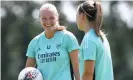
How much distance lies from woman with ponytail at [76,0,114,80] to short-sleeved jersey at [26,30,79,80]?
120 centimetres

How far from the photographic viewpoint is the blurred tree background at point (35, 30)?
1750 inches

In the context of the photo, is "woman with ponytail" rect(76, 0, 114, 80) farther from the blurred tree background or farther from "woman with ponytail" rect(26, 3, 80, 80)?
the blurred tree background

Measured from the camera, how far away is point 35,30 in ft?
157

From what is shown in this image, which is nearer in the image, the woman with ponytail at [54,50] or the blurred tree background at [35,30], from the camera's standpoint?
the woman with ponytail at [54,50]

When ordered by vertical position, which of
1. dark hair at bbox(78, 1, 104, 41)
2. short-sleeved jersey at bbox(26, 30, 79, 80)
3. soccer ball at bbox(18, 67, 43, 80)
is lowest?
soccer ball at bbox(18, 67, 43, 80)

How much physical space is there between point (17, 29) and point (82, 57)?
41227 millimetres

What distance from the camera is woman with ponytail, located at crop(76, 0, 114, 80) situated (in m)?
7.70

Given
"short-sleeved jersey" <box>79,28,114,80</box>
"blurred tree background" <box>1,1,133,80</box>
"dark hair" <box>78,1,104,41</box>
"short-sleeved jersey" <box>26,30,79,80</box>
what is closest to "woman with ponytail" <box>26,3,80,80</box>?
"short-sleeved jersey" <box>26,30,79,80</box>

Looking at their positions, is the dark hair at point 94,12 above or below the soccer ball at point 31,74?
above

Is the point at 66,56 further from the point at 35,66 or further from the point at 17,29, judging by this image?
the point at 17,29

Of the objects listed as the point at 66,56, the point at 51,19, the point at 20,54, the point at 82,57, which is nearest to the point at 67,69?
the point at 66,56

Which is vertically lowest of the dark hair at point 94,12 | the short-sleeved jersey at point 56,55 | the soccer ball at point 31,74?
the soccer ball at point 31,74

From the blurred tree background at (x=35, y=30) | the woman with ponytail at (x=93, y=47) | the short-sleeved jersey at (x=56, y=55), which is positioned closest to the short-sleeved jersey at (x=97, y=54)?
the woman with ponytail at (x=93, y=47)

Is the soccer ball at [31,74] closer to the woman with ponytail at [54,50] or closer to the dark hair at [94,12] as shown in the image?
the woman with ponytail at [54,50]
